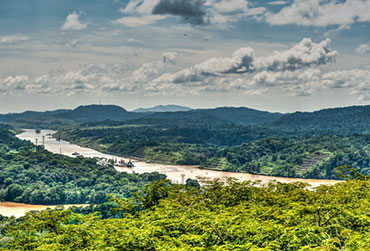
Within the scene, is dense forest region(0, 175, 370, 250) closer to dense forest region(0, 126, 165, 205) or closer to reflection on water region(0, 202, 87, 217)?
reflection on water region(0, 202, 87, 217)

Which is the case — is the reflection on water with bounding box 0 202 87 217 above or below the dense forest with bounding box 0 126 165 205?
below

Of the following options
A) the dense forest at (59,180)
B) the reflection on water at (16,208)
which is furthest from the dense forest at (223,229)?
the dense forest at (59,180)

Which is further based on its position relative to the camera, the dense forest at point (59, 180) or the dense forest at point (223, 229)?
the dense forest at point (59, 180)

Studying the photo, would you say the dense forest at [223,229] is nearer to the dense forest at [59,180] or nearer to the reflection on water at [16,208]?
the reflection on water at [16,208]

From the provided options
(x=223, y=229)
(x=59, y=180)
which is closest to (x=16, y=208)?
(x=59, y=180)

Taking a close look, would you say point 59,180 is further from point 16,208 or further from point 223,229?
point 223,229

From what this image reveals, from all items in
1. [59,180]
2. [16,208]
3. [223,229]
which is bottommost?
[16,208]

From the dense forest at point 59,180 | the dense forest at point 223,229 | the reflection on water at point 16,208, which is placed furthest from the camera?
the dense forest at point 59,180

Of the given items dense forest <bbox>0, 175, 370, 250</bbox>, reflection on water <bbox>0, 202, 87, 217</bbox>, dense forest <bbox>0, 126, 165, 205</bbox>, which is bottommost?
reflection on water <bbox>0, 202, 87, 217</bbox>

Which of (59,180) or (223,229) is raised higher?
(223,229)

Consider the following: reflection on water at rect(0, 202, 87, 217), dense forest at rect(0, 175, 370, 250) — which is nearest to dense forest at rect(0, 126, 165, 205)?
reflection on water at rect(0, 202, 87, 217)
